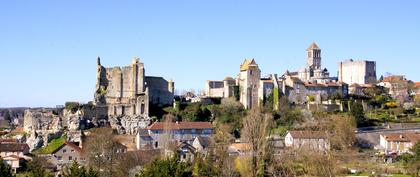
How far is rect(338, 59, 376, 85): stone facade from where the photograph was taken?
9688 cm

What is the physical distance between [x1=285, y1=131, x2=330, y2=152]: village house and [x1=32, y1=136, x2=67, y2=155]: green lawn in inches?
824

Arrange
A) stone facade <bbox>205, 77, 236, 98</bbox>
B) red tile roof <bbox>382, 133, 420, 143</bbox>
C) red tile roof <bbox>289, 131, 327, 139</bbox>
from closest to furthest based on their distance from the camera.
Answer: red tile roof <bbox>289, 131, 327, 139</bbox> < red tile roof <bbox>382, 133, 420, 143</bbox> < stone facade <bbox>205, 77, 236, 98</bbox>

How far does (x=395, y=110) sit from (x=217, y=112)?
20228 mm

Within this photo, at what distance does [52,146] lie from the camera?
194 feet

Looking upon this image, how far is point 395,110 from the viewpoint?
69438mm

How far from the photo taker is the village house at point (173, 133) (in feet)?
190

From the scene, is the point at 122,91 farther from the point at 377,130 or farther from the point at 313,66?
the point at 313,66

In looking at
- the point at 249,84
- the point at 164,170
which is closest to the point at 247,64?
the point at 249,84

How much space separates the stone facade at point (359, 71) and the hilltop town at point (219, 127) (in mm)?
18222

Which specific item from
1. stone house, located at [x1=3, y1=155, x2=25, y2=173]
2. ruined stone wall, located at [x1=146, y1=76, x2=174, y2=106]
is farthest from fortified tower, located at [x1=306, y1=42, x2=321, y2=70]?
stone house, located at [x1=3, y1=155, x2=25, y2=173]

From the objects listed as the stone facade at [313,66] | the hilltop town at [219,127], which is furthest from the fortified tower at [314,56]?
the hilltop town at [219,127]

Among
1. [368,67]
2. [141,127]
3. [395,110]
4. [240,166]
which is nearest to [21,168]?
[141,127]

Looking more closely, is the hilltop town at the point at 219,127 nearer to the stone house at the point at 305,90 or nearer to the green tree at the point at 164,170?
the stone house at the point at 305,90

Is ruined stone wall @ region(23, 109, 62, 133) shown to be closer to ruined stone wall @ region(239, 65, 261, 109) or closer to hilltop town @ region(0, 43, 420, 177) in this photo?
hilltop town @ region(0, 43, 420, 177)
